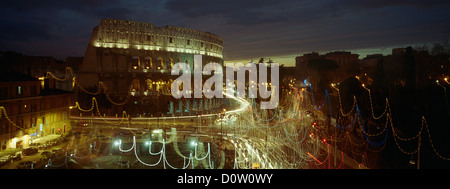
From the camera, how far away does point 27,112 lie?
66.5 ft

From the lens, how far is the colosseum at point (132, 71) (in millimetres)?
36750

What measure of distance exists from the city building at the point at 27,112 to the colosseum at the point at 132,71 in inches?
389

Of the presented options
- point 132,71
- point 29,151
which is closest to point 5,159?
point 29,151

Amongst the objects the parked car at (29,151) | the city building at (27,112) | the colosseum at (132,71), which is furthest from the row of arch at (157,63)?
the parked car at (29,151)

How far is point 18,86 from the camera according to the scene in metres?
19.5

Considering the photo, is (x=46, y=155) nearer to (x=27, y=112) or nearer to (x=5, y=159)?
(x=5, y=159)

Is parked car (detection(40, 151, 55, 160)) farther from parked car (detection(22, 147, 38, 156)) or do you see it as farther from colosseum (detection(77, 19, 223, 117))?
colosseum (detection(77, 19, 223, 117))

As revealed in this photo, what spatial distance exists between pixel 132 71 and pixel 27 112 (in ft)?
65.1

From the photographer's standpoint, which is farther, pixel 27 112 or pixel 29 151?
pixel 27 112

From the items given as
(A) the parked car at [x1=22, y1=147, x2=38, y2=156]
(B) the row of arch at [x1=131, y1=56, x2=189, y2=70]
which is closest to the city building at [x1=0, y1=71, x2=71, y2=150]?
(A) the parked car at [x1=22, y1=147, x2=38, y2=156]

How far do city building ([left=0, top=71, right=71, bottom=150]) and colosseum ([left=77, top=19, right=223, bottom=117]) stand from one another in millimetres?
9888

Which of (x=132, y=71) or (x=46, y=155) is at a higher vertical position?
(x=132, y=71)

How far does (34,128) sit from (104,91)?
1564 centimetres
